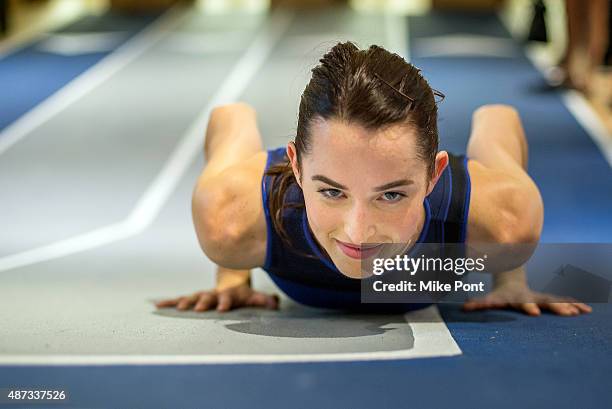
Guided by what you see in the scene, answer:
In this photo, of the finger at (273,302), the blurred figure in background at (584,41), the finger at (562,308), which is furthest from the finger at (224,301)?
the blurred figure in background at (584,41)

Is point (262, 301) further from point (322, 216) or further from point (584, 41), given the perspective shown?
point (584, 41)

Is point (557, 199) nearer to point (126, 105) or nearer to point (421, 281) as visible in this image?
point (421, 281)

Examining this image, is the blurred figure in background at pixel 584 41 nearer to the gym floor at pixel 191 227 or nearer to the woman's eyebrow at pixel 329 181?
the gym floor at pixel 191 227

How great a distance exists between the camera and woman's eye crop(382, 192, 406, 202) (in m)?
2.40

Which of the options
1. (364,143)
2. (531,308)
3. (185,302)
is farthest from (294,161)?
(531,308)

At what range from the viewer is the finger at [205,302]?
122 inches

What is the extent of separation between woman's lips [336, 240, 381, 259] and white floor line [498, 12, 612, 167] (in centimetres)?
287

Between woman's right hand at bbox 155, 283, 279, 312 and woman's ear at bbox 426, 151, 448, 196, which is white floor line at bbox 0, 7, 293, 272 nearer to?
woman's right hand at bbox 155, 283, 279, 312

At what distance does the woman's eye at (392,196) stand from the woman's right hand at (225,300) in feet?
2.74

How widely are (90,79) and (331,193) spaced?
201 inches

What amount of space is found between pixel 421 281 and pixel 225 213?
537 millimetres

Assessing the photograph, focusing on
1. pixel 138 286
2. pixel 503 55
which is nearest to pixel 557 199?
pixel 138 286

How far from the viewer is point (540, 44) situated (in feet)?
26.6

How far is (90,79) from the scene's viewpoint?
7.25m
